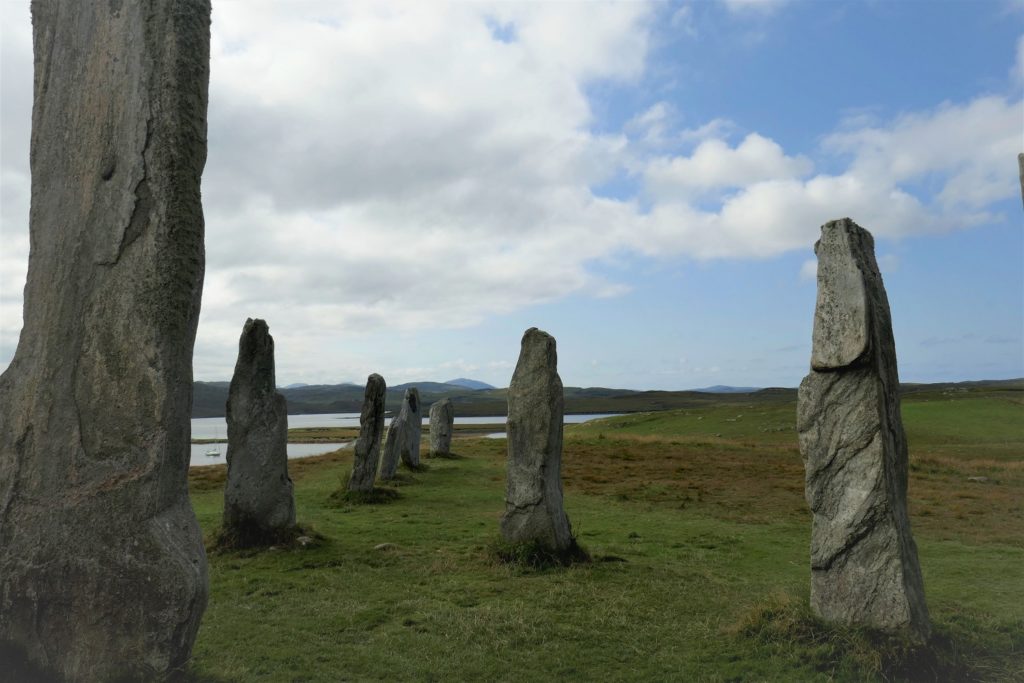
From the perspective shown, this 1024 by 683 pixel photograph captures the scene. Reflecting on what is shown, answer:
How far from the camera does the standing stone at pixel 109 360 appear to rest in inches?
202

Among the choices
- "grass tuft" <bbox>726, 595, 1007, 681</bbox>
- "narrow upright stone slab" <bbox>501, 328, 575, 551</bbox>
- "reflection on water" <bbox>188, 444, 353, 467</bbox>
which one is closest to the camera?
"grass tuft" <bbox>726, 595, 1007, 681</bbox>

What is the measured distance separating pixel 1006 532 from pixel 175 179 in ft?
49.2

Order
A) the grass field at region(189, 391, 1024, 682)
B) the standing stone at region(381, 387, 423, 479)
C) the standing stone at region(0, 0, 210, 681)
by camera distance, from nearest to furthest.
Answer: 1. the standing stone at region(0, 0, 210, 681)
2. the grass field at region(189, 391, 1024, 682)
3. the standing stone at region(381, 387, 423, 479)

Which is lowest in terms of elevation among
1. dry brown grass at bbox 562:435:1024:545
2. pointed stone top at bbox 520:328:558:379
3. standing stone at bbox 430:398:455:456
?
dry brown grass at bbox 562:435:1024:545

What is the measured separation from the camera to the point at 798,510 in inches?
637

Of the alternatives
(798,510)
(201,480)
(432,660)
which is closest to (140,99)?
(432,660)

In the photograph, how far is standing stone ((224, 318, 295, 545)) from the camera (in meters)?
11.4

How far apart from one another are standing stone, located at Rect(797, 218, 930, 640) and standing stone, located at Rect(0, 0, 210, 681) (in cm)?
559

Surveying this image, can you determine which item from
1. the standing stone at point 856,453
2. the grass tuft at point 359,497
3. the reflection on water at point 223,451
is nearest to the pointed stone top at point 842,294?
the standing stone at point 856,453

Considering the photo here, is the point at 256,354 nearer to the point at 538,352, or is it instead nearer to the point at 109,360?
the point at 538,352

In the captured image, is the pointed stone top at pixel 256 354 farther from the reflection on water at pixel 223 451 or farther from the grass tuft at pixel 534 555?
the reflection on water at pixel 223 451

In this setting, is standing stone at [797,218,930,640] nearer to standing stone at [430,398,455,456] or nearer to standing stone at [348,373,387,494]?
standing stone at [348,373,387,494]

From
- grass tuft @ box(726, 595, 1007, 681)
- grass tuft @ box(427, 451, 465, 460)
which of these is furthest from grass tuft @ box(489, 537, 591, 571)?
grass tuft @ box(427, 451, 465, 460)

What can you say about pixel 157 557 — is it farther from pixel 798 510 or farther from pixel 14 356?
pixel 798 510
